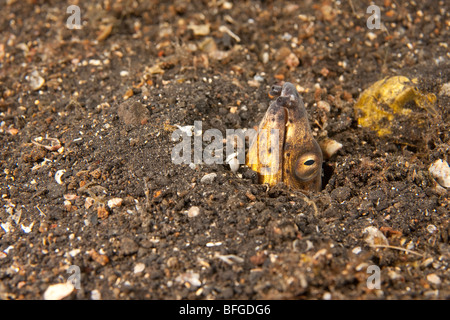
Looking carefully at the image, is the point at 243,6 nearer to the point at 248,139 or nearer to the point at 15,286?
the point at 248,139

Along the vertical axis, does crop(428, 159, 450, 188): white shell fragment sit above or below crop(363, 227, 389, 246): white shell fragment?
above

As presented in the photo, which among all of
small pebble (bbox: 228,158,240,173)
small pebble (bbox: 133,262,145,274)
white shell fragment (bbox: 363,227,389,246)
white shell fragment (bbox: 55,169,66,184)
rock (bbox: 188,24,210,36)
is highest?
rock (bbox: 188,24,210,36)

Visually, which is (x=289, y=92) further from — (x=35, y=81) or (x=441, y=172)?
(x=35, y=81)

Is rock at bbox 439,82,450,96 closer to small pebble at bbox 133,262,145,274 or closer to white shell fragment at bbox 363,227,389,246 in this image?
white shell fragment at bbox 363,227,389,246

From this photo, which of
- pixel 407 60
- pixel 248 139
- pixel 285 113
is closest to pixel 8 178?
pixel 248 139

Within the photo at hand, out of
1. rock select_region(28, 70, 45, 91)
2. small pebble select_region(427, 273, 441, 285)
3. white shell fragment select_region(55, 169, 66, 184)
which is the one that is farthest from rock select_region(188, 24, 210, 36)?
small pebble select_region(427, 273, 441, 285)

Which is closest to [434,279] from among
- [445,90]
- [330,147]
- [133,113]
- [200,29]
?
[330,147]
